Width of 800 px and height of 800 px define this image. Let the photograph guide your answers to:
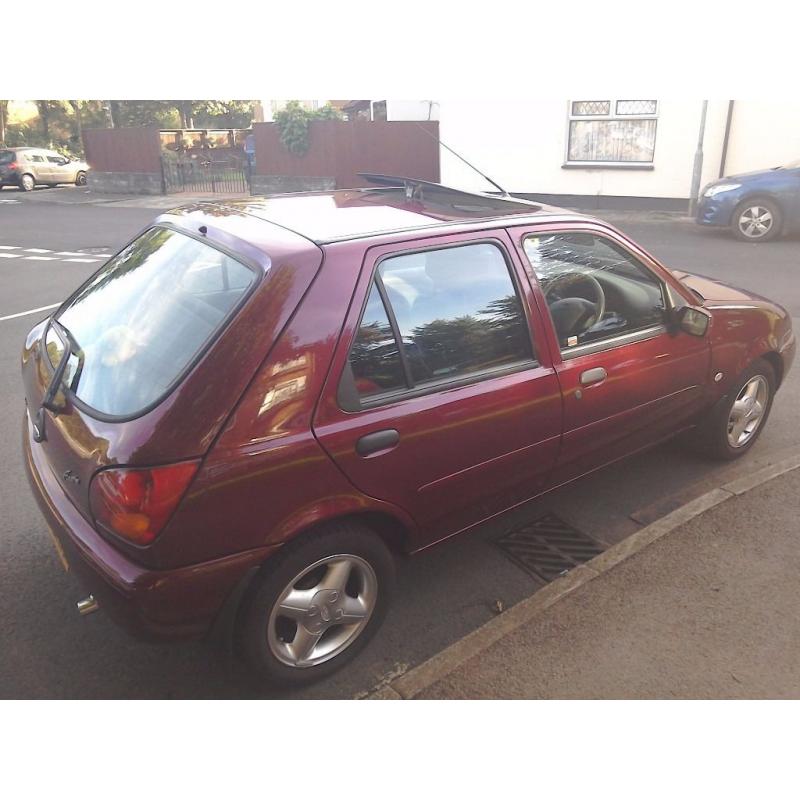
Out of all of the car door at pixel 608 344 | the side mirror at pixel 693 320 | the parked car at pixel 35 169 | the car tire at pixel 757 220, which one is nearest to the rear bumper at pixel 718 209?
the car tire at pixel 757 220

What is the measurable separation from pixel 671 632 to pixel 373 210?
2145mm

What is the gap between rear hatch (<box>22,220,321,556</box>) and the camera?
2127mm

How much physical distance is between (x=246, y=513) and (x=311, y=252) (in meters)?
0.91

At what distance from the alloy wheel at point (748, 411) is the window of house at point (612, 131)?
39.0 feet

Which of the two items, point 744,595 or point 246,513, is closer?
point 246,513

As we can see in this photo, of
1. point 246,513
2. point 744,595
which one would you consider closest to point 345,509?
point 246,513

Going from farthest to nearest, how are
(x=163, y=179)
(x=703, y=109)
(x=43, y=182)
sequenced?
(x=43, y=182) < (x=163, y=179) < (x=703, y=109)

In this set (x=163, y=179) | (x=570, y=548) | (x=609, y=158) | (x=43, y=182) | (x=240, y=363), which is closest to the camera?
(x=240, y=363)

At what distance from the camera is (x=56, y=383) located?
8.35 ft

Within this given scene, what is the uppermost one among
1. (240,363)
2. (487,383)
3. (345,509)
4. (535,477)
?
(240,363)

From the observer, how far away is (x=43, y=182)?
25.5 meters

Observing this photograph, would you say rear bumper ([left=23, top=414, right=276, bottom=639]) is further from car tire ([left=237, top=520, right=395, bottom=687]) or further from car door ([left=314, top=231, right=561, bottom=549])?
car door ([left=314, top=231, right=561, bottom=549])

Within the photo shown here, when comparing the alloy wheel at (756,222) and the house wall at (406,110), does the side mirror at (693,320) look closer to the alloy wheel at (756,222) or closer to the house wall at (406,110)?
the alloy wheel at (756,222)

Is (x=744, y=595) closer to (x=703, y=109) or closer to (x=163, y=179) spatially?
(x=703, y=109)
